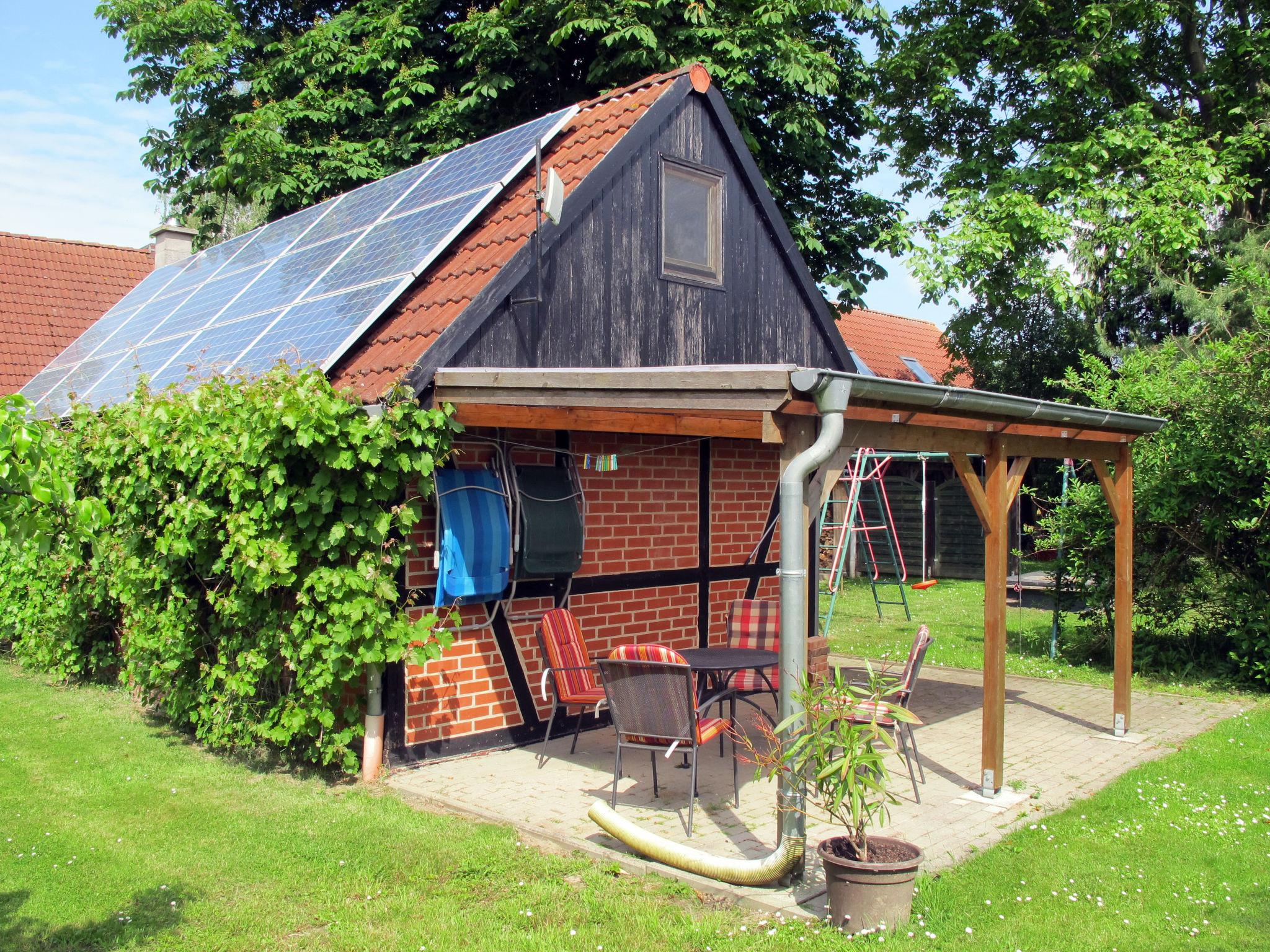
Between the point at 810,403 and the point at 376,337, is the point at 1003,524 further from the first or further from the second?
the point at 376,337

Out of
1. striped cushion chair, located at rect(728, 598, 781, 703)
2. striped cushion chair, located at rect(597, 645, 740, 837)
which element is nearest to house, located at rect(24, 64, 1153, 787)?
striped cushion chair, located at rect(728, 598, 781, 703)

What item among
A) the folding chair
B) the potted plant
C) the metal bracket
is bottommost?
the metal bracket

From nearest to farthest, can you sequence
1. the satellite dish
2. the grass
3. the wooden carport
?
the wooden carport
the satellite dish
the grass

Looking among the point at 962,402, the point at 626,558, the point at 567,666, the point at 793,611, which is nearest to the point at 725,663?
the point at 567,666

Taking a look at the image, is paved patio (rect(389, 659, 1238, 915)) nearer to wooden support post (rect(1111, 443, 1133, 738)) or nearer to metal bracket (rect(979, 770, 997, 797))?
metal bracket (rect(979, 770, 997, 797))

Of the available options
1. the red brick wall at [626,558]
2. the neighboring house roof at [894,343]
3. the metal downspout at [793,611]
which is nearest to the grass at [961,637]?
the red brick wall at [626,558]

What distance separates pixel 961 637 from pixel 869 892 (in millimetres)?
9346

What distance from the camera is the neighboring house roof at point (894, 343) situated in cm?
2569

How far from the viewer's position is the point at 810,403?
489 centimetres

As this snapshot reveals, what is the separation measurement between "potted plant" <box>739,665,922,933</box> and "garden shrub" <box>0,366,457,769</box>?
8.61 feet

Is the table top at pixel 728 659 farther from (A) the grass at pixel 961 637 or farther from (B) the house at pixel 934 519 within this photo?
(B) the house at pixel 934 519

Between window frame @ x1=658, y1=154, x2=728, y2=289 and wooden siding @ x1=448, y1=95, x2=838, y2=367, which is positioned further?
window frame @ x1=658, y1=154, x2=728, y2=289

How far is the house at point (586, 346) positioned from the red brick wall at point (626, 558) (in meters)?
0.02

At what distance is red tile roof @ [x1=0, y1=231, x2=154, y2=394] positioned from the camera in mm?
15008
